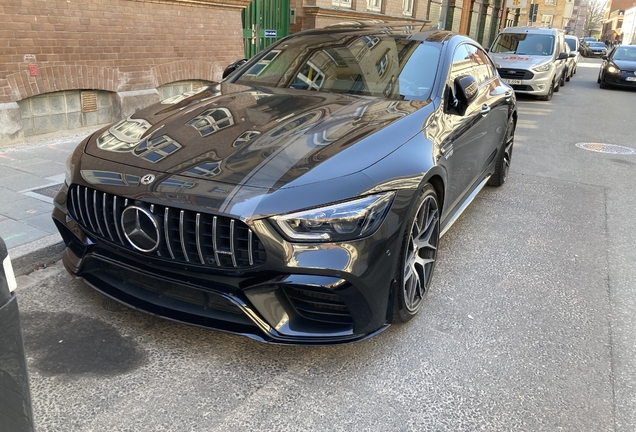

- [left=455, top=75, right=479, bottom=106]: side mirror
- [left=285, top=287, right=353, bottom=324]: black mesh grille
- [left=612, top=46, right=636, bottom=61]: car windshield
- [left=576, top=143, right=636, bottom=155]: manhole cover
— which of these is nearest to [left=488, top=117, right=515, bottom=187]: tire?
[left=455, top=75, right=479, bottom=106]: side mirror

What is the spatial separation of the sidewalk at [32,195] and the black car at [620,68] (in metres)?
17.7

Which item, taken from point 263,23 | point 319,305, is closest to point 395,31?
point 319,305

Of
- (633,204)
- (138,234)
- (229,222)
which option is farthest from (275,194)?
(633,204)

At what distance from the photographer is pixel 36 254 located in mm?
3549

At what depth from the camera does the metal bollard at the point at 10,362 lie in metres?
1.28

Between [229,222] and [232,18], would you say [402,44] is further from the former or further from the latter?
[232,18]

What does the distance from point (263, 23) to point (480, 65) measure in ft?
21.8

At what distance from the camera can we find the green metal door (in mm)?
10031

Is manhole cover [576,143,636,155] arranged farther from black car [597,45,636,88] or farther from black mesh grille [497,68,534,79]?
black car [597,45,636,88]

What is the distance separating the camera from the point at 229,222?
91.4 inches

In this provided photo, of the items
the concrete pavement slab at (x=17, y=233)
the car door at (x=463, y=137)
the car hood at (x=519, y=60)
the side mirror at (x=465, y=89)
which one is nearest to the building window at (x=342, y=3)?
the car hood at (x=519, y=60)

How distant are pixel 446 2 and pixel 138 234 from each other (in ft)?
72.5

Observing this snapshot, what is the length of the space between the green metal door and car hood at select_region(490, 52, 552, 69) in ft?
19.1

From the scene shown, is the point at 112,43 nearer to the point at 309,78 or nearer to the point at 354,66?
the point at 309,78
